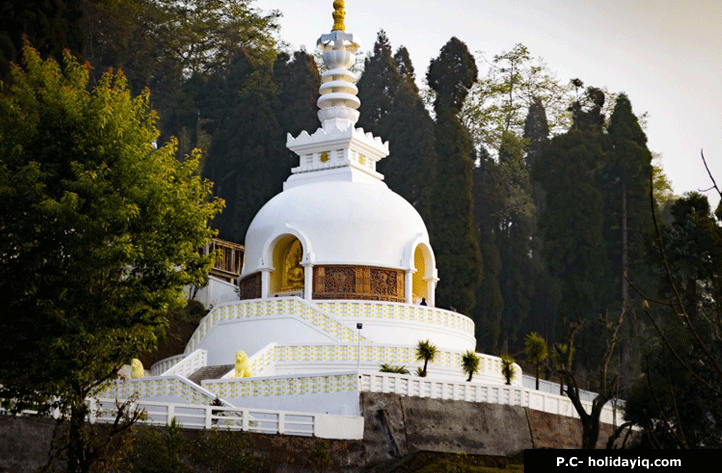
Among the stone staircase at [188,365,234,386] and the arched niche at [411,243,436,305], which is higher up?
the arched niche at [411,243,436,305]

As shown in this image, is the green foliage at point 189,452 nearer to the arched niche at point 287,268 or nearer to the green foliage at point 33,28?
the arched niche at point 287,268

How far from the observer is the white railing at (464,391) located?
30016mm

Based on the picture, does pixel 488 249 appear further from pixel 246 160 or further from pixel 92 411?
pixel 92 411

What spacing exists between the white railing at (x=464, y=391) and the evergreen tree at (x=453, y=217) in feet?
56.5

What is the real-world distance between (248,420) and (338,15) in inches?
797

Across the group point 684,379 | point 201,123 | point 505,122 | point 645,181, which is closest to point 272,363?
point 684,379

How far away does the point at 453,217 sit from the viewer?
171ft

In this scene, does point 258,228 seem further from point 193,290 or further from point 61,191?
point 61,191

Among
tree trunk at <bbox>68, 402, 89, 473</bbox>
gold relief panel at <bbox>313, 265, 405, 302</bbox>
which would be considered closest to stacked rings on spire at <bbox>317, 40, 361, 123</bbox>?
gold relief panel at <bbox>313, 265, 405, 302</bbox>

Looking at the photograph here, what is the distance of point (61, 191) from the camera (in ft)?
76.1

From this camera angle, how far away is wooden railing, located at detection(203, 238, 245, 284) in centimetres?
4694

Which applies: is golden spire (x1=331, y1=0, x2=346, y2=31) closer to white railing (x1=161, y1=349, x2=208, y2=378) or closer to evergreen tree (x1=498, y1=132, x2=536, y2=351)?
white railing (x1=161, y1=349, x2=208, y2=378)

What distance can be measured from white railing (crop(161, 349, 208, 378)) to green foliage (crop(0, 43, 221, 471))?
1026 cm

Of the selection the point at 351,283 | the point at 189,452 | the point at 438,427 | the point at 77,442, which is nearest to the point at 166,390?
the point at 189,452
